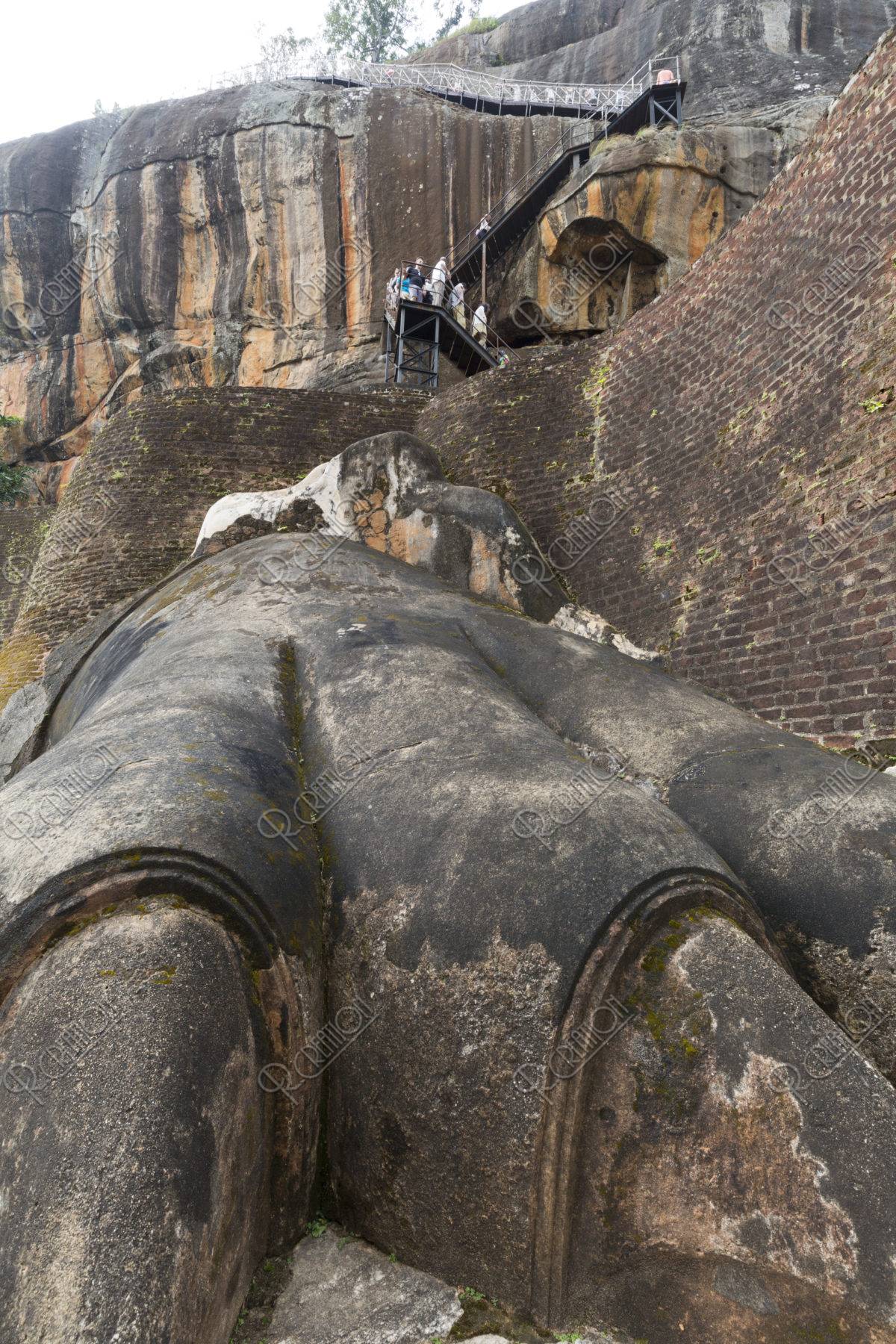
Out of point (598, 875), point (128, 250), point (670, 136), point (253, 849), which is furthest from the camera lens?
point (128, 250)

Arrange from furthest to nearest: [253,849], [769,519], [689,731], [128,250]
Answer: [128,250], [769,519], [689,731], [253,849]

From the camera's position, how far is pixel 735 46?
22.5 metres

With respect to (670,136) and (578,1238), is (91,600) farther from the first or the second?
(670,136)

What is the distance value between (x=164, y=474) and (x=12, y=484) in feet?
36.6

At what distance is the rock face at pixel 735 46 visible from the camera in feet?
70.9

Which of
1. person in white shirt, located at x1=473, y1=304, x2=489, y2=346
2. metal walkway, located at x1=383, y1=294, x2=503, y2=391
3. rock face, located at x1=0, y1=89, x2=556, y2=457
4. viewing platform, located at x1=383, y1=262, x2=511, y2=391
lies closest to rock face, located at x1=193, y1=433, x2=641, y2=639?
viewing platform, located at x1=383, y1=262, x2=511, y2=391

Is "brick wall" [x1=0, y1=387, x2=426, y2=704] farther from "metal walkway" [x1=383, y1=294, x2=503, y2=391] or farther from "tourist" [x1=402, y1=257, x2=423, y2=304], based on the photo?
"tourist" [x1=402, y1=257, x2=423, y2=304]

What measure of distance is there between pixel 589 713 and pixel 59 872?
2.30 m

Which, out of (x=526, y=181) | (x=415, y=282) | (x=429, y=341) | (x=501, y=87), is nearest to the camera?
(x=415, y=282)

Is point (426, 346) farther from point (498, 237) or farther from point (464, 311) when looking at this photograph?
point (498, 237)

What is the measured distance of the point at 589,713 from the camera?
3.73 metres

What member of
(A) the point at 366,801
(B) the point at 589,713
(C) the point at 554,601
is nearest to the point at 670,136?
(C) the point at 554,601

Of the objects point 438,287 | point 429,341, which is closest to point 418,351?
point 429,341

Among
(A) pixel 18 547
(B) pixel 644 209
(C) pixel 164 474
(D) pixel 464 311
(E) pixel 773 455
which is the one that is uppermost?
(B) pixel 644 209
